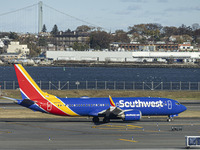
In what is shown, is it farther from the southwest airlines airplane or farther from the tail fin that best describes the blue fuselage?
the tail fin

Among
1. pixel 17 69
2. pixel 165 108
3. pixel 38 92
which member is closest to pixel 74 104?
pixel 38 92

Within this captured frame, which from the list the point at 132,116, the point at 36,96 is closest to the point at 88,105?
the point at 132,116

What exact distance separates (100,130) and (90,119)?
391 inches

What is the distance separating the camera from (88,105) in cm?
6097

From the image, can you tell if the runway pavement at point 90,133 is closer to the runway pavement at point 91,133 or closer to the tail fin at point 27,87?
the runway pavement at point 91,133

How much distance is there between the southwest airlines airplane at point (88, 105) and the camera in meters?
59.8

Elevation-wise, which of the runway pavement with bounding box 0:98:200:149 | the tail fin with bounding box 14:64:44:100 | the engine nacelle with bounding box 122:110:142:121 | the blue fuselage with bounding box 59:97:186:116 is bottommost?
the runway pavement with bounding box 0:98:200:149

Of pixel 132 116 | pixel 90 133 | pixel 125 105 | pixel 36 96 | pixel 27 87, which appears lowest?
pixel 90 133

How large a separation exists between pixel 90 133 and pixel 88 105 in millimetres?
8536

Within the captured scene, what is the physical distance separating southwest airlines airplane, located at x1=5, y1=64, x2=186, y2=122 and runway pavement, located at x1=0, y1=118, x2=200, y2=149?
1474 mm

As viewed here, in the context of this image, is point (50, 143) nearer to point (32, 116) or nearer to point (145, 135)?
point (145, 135)

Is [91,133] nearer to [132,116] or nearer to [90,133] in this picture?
[90,133]

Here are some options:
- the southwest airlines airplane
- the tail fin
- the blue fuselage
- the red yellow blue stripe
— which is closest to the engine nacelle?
the southwest airlines airplane

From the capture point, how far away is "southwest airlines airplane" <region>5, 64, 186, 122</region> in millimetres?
59844
